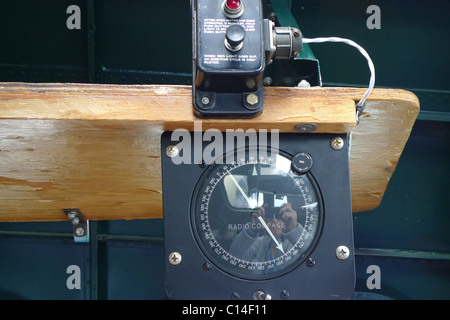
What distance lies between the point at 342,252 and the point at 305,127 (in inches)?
11.6

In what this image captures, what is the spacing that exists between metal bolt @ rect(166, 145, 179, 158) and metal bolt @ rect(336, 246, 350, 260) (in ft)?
1.40

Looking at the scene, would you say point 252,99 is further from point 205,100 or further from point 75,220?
point 75,220

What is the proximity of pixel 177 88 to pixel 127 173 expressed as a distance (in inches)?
16.8

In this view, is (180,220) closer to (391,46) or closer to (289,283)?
(289,283)

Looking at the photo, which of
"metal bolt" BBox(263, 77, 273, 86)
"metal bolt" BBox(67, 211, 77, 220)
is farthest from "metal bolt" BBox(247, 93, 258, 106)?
"metal bolt" BBox(67, 211, 77, 220)

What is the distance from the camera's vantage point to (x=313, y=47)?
8.06 ft

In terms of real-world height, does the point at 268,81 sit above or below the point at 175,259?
above

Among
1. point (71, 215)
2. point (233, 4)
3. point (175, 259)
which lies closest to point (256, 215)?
point (175, 259)

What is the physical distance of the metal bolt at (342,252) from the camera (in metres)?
1.20

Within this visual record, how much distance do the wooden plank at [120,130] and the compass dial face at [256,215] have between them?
→ 114 millimetres

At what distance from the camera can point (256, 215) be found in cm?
122

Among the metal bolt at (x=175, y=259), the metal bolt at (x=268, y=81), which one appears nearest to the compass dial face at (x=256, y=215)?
the metal bolt at (x=175, y=259)

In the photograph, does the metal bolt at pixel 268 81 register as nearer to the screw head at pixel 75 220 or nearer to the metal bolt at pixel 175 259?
the metal bolt at pixel 175 259

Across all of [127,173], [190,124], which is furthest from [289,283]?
[127,173]
